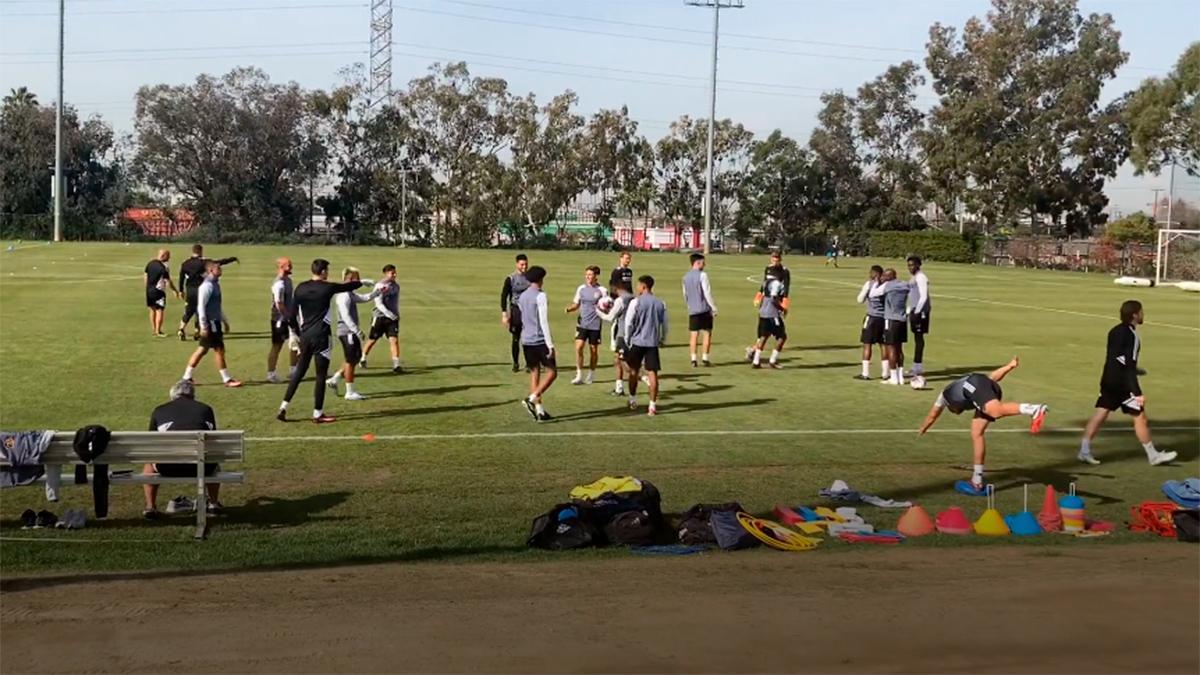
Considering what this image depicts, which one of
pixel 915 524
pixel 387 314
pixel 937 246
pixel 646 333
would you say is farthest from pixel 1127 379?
pixel 937 246

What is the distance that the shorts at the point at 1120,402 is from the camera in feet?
43.9

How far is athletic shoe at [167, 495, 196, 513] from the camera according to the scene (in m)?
10.4

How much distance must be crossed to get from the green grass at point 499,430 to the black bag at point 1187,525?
0.47 metres

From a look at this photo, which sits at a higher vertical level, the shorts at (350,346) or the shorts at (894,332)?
the shorts at (894,332)

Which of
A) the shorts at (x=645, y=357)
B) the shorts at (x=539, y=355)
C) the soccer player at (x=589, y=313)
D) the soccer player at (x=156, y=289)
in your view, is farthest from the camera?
the soccer player at (x=156, y=289)

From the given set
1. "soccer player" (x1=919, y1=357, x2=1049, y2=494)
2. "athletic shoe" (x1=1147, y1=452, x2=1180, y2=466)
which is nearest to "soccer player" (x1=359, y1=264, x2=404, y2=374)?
"soccer player" (x1=919, y1=357, x2=1049, y2=494)

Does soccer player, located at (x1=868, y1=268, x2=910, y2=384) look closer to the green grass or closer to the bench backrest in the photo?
the green grass

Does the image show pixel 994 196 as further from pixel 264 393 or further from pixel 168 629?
pixel 168 629

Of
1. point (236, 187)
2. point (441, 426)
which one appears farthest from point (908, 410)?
point (236, 187)

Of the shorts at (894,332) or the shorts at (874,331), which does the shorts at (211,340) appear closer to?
the shorts at (874,331)

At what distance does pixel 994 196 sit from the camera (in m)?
85.9

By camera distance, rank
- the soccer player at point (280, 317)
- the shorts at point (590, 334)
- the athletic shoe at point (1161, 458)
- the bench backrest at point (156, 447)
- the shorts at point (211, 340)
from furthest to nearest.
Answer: the shorts at point (590, 334) < the soccer player at point (280, 317) < the shorts at point (211, 340) < the athletic shoe at point (1161, 458) < the bench backrest at point (156, 447)

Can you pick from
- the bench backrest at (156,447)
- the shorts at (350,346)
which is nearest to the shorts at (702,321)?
the shorts at (350,346)

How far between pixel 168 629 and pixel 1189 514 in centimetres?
840
